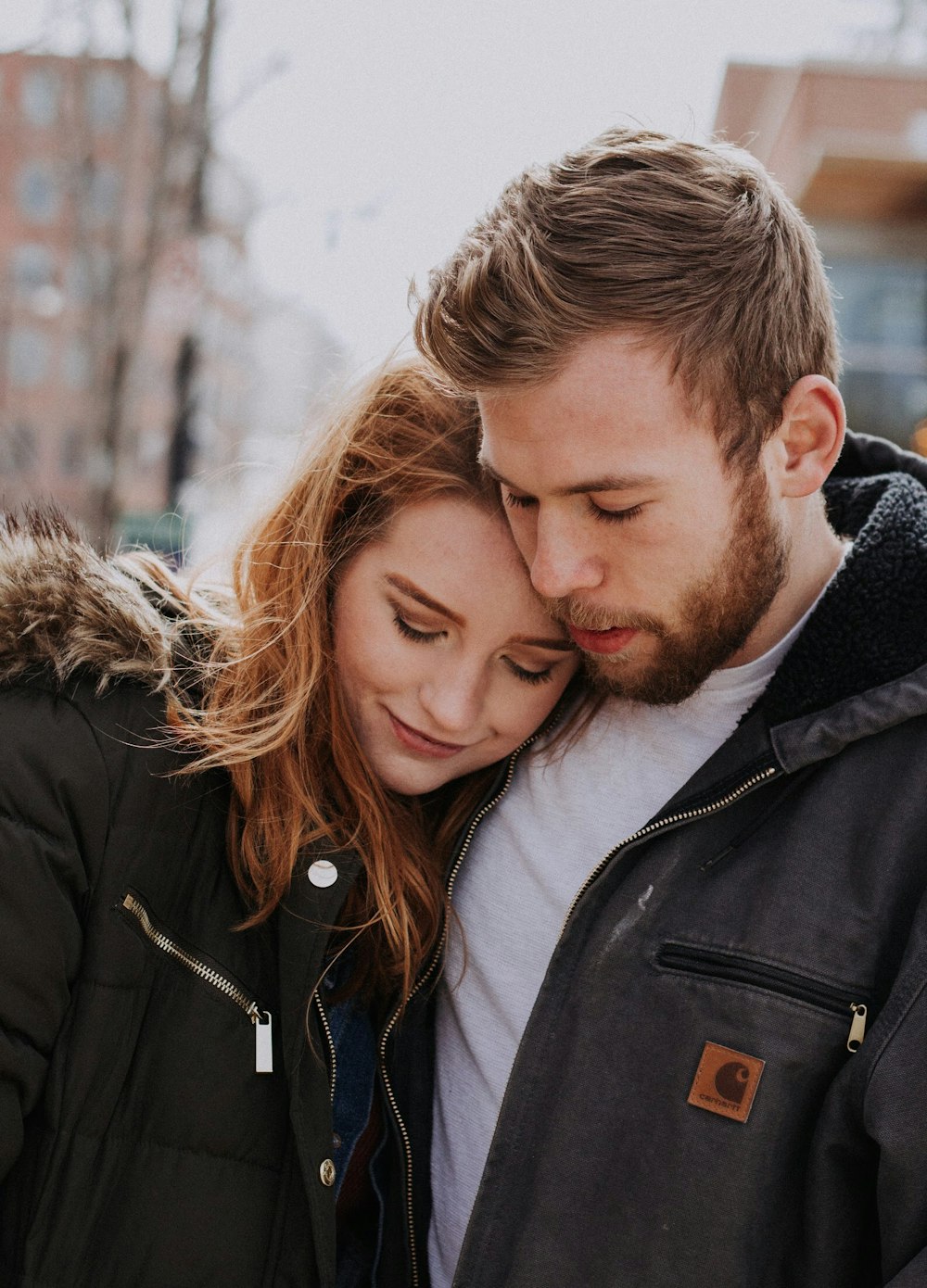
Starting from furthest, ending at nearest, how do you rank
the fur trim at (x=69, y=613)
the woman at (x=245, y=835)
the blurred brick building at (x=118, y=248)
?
the blurred brick building at (x=118, y=248) < the fur trim at (x=69, y=613) < the woman at (x=245, y=835)

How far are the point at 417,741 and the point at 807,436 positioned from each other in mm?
974

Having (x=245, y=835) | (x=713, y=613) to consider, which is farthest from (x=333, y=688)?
(x=713, y=613)

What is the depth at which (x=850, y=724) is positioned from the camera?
79.6 inches

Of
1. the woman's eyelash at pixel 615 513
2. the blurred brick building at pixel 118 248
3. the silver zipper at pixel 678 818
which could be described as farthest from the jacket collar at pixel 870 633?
the blurred brick building at pixel 118 248

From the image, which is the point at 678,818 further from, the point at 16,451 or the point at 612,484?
the point at 16,451

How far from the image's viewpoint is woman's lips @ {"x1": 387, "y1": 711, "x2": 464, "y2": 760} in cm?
244

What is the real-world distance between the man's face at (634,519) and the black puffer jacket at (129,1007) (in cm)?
72

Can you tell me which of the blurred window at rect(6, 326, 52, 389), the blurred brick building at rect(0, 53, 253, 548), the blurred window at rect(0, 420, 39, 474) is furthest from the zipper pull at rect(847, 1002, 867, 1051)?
the blurred window at rect(6, 326, 52, 389)

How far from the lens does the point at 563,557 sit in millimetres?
2158

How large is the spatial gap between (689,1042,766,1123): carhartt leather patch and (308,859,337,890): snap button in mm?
727

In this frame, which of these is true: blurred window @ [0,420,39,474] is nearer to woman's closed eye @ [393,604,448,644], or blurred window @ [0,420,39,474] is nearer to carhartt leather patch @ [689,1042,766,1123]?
woman's closed eye @ [393,604,448,644]

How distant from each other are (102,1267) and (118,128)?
9.14 metres

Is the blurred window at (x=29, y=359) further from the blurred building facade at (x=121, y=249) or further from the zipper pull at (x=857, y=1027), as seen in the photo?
the zipper pull at (x=857, y=1027)

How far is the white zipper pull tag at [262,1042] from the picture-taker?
2.08m
